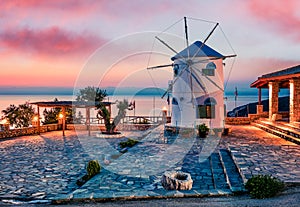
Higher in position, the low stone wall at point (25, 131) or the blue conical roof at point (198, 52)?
the blue conical roof at point (198, 52)

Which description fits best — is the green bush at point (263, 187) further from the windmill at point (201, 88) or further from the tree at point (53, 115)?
the tree at point (53, 115)

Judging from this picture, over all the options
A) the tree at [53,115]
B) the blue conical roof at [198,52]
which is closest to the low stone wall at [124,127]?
the tree at [53,115]

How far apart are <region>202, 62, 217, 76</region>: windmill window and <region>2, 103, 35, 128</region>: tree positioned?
15.0 metres

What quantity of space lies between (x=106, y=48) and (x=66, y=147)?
5.76 metres

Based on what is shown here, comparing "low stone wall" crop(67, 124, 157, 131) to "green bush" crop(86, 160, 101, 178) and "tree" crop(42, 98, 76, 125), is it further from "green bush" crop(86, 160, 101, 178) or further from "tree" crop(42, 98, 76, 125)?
"green bush" crop(86, 160, 101, 178)

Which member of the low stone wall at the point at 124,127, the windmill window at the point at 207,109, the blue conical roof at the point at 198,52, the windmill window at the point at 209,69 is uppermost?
the blue conical roof at the point at 198,52

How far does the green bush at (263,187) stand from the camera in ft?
15.2

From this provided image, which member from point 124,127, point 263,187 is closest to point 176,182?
point 263,187

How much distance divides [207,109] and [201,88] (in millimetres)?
1116

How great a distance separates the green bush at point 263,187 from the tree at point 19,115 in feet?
67.0

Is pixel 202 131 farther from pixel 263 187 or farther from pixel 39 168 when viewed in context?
pixel 263 187

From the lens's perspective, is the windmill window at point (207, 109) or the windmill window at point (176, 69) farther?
the windmill window at point (176, 69)

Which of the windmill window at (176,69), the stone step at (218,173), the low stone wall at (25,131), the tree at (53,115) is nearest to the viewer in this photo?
the stone step at (218,173)

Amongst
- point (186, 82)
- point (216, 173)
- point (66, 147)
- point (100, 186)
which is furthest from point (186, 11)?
point (100, 186)
